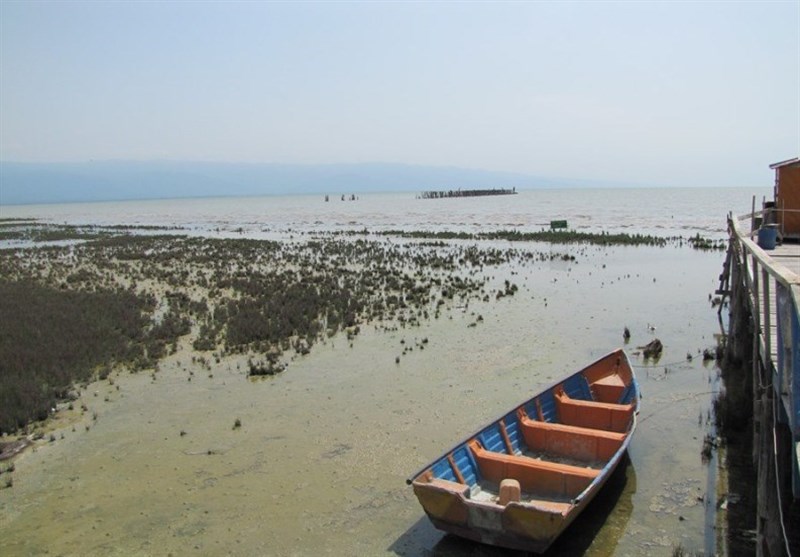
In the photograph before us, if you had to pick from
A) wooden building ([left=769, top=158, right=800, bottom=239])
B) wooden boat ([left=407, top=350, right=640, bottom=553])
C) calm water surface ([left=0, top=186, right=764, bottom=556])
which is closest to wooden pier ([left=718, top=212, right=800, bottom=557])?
calm water surface ([left=0, top=186, right=764, bottom=556])

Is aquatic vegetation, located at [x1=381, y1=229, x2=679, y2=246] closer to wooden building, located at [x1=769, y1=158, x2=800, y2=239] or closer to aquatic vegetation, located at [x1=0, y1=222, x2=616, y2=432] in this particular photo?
aquatic vegetation, located at [x1=0, y1=222, x2=616, y2=432]

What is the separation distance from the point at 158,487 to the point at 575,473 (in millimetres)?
5560

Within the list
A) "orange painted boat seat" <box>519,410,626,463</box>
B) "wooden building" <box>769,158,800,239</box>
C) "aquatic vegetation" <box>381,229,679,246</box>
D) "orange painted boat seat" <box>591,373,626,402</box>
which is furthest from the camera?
"aquatic vegetation" <box>381,229,679,246</box>

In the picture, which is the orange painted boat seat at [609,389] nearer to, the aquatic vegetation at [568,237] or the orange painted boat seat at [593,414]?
the orange painted boat seat at [593,414]

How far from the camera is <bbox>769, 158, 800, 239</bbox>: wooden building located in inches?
755

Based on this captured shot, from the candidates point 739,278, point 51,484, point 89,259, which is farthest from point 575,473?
point 89,259

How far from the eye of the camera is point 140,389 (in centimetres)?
1270

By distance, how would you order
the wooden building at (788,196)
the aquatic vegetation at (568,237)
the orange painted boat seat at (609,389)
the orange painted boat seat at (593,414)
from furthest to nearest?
1. the aquatic vegetation at (568,237)
2. the wooden building at (788,196)
3. the orange painted boat seat at (609,389)
4. the orange painted boat seat at (593,414)

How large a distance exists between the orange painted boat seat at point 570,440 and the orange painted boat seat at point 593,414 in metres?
0.63

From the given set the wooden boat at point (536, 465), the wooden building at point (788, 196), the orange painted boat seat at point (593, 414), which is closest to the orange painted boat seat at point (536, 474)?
the wooden boat at point (536, 465)

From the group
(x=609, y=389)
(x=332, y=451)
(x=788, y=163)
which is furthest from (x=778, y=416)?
(x=788, y=163)

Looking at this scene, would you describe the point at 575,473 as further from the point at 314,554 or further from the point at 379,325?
the point at 379,325

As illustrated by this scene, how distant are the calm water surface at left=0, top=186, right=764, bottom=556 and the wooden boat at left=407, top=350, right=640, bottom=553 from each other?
479 millimetres

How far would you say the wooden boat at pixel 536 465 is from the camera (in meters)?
6.48
